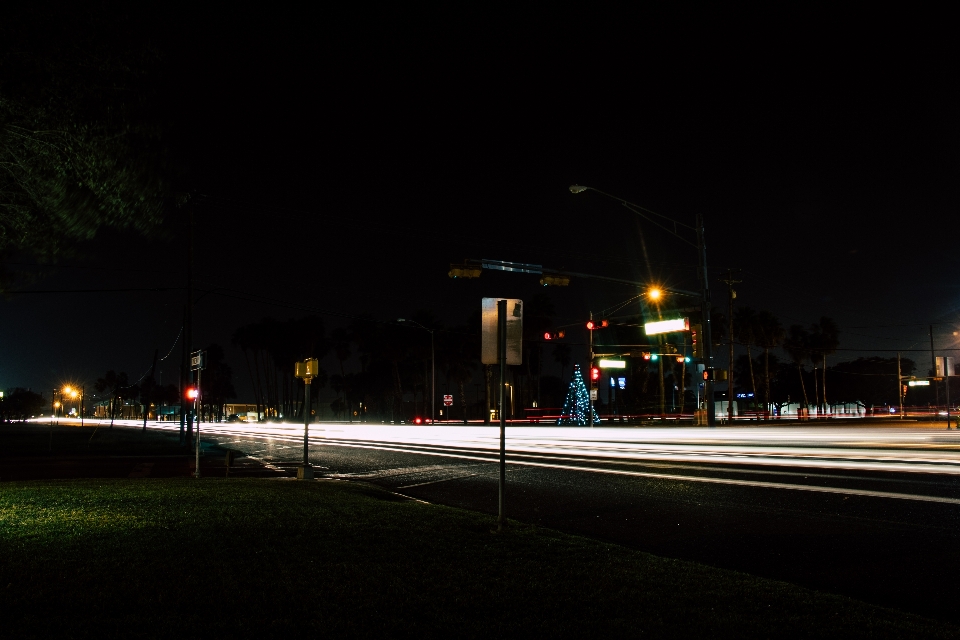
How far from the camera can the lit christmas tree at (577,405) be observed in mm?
49388

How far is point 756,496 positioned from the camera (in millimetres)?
11438

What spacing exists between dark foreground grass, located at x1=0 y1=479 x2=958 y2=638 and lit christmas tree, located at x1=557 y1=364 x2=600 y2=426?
1618 inches

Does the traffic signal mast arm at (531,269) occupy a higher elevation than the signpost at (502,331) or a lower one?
higher

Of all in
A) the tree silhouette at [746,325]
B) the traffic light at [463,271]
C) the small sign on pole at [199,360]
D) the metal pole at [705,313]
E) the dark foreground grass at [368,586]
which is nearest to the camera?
the dark foreground grass at [368,586]

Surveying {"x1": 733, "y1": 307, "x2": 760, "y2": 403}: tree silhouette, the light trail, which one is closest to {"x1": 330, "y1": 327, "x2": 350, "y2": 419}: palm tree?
{"x1": 733, "y1": 307, "x2": 760, "y2": 403}: tree silhouette

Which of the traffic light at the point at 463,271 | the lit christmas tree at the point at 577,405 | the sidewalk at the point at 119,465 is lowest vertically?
the sidewalk at the point at 119,465

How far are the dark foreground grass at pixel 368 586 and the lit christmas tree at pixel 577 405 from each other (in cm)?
4109

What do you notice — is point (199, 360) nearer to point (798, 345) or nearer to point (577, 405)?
point (577, 405)

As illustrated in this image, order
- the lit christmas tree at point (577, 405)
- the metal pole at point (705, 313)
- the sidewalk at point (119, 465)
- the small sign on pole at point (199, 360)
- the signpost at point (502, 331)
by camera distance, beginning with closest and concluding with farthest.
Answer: the signpost at point (502, 331), the small sign on pole at point (199, 360), the sidewalk at point (119, 465), the metal pole at point (705, 313), the lit christmas tree at point (577, 405)

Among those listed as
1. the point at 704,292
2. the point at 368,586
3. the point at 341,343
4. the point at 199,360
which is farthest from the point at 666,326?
the point at 341,343

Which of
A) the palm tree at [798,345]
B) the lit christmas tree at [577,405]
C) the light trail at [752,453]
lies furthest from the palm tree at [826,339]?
the light trail at [752,453]

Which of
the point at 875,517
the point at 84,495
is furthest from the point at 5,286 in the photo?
the point at 875,517

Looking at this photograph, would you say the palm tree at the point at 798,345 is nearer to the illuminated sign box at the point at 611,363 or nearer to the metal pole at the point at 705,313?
the illuminated sign box at the point at 611,363

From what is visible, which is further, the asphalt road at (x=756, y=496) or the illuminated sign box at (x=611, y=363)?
the illuminated sign box at (x=611, y=363)
